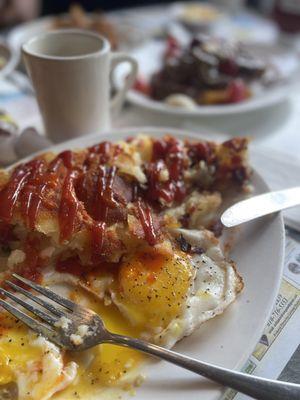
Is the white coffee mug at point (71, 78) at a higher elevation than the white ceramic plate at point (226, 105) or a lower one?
higher

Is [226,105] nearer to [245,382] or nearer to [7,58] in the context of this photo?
[7,58]

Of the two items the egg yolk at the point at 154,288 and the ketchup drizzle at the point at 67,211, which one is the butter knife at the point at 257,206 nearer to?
the egg yolk at the point at 154,288

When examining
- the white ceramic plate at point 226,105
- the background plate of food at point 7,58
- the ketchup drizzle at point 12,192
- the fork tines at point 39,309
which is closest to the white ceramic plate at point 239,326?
the fork tines at point 39,309

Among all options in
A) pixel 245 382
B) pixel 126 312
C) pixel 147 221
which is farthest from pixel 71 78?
pixel 245 382

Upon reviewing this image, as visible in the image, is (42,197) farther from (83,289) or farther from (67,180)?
(83,289)

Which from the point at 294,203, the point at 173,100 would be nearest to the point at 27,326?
the point at 294,203

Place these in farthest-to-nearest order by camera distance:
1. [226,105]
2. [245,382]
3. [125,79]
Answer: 1. [226,105]
2. [125,79]
3. [245,382]
